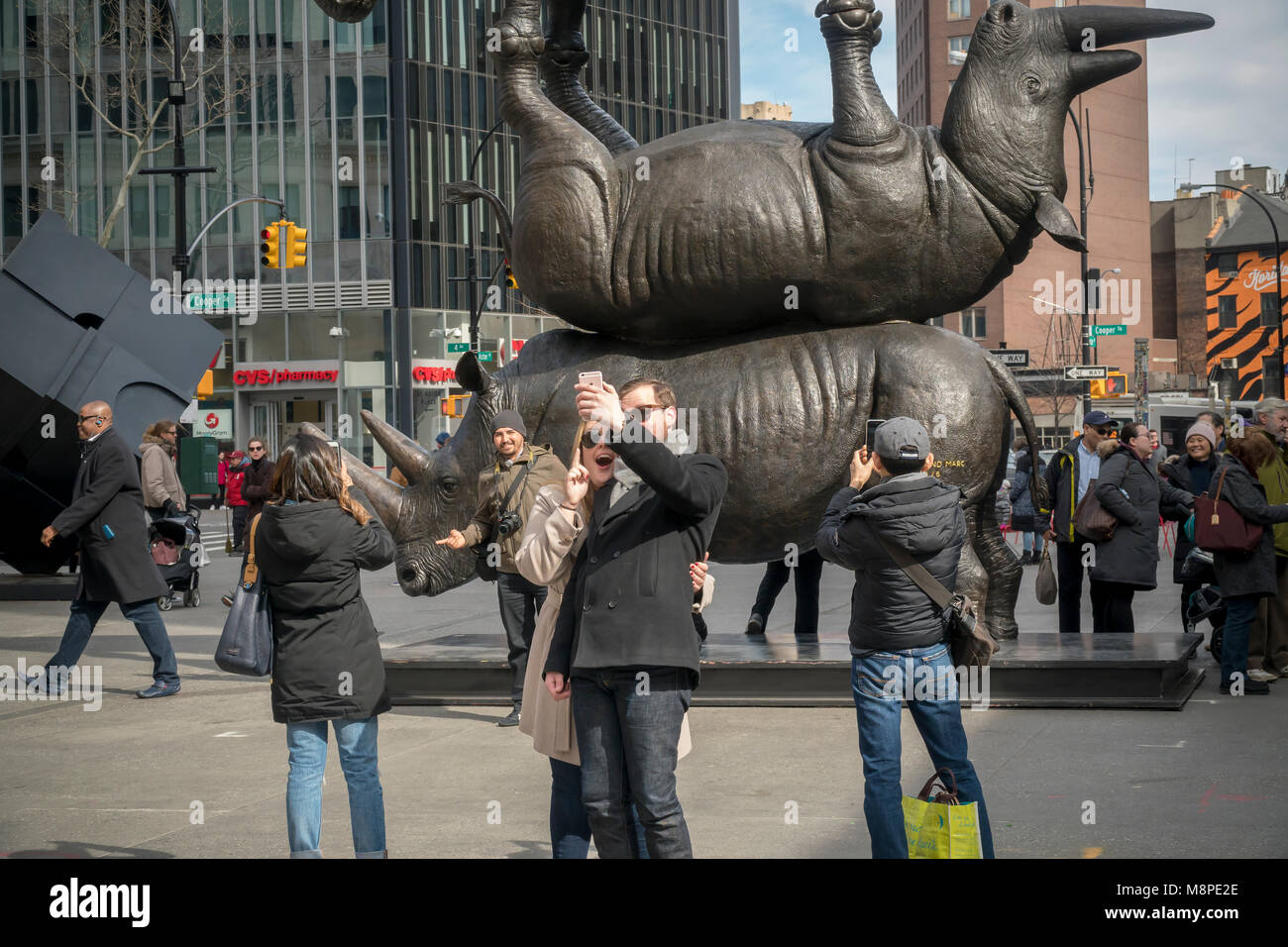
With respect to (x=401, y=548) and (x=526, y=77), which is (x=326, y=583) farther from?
(x=526, y=77)

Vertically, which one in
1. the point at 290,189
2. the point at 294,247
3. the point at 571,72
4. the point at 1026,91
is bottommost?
the point at 1026,91

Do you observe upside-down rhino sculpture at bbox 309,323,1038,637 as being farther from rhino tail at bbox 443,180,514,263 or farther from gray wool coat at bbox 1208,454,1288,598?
gray wool coat at bbox 1208,454,1288,598

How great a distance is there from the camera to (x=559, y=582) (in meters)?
4.88

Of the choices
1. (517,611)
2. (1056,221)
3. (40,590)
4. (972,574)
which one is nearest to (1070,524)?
(972,574)

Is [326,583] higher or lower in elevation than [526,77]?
lower

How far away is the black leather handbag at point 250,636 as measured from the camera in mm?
5574

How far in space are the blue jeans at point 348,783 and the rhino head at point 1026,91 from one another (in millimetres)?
5228

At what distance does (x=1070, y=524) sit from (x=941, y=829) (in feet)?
21.5

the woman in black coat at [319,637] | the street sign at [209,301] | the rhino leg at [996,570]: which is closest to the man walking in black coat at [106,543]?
the woman in black coat at [319,637]

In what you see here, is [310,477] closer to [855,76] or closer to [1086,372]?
[855,76]

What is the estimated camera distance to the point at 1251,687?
920cm
